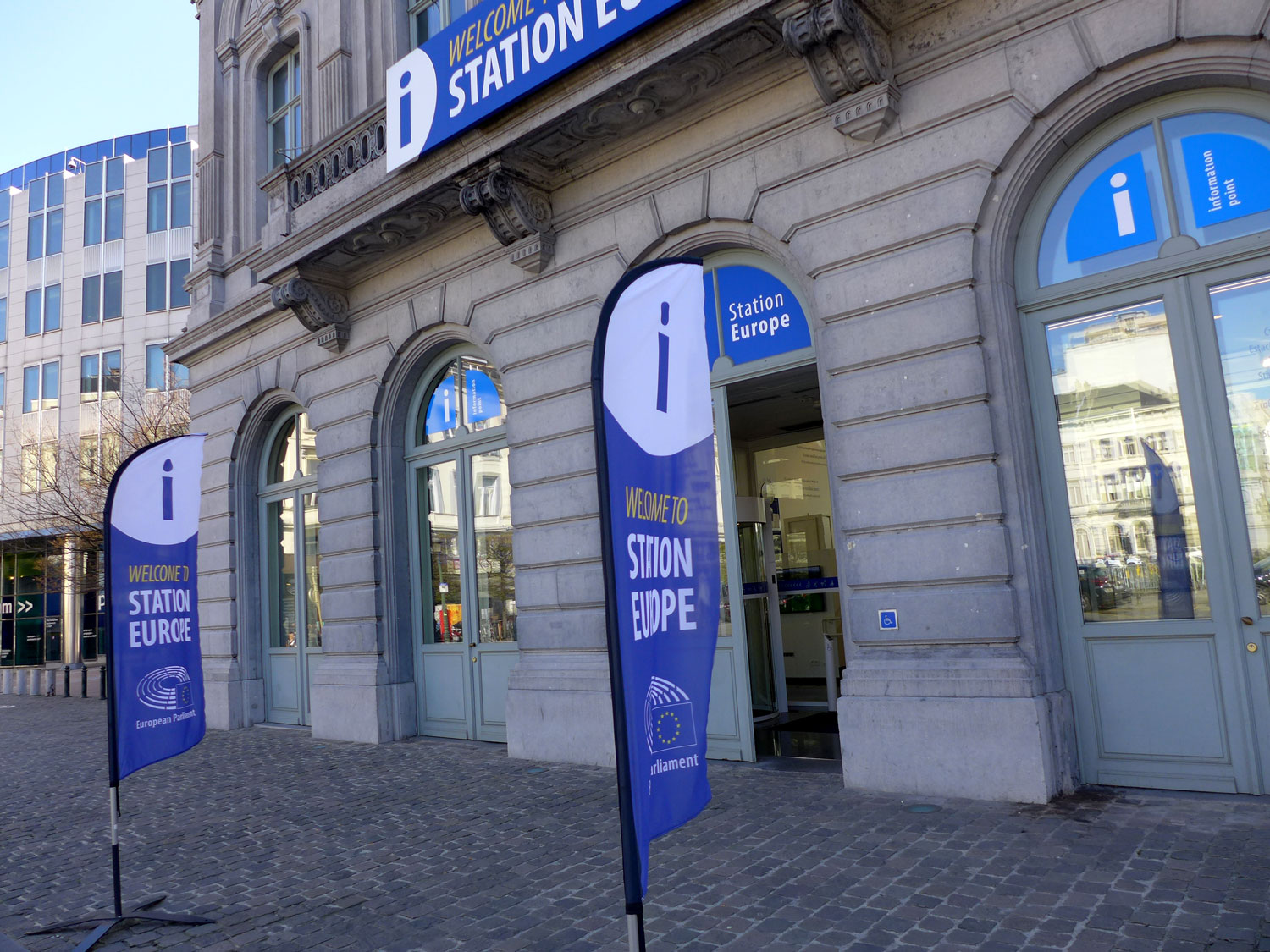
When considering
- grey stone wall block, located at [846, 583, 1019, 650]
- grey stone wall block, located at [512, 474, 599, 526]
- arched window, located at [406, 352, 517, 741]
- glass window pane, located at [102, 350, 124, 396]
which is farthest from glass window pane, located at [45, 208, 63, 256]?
grey stone wall block, located at [846, 583, 1019, 650]

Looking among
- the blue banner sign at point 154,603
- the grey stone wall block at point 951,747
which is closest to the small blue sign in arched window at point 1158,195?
the grey stone wall block at point 951,747

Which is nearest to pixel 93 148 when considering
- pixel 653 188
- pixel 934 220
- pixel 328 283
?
pixel 328 283

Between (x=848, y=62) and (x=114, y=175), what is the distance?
3771cm

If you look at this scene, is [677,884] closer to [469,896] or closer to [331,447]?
[469,896]

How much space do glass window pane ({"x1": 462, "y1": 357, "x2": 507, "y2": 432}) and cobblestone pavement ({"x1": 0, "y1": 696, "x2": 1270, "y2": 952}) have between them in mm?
3975

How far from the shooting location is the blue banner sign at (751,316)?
314 inches

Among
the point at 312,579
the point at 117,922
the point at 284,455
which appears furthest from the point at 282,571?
the point at 117,922

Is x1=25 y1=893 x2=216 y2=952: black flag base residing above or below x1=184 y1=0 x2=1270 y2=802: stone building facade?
below

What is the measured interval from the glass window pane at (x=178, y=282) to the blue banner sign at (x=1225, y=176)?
116 ft

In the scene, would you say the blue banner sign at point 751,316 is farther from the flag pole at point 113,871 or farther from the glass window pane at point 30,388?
the glass window pane at point 30,388

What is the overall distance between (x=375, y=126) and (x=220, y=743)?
7.83 meters

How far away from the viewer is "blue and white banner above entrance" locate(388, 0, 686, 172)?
306 inches

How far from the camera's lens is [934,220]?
6.84 m

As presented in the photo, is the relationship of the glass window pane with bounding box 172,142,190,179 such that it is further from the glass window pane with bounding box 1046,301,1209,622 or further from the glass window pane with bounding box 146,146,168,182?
the glass window pane with bounding box 1046,301,1209,622
